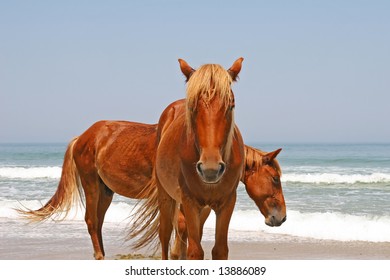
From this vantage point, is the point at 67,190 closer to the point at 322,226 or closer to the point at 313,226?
the point at 313,226

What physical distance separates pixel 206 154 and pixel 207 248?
16.6ft

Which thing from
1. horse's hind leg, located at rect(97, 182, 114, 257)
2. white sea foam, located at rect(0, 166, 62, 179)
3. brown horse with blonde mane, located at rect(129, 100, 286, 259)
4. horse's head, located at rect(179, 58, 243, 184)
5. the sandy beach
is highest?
horse's head, located at rect(179, 58, 243, 184)

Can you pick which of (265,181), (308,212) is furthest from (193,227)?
(308,212)

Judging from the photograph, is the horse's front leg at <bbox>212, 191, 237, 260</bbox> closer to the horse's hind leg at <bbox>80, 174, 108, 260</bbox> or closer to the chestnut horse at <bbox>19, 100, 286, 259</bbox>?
the chestnut horse at <bbox>19, 100, 286, 259</bbox>

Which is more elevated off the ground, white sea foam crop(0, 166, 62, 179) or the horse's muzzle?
the horse's muzzle

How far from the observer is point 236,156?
11.9 ft

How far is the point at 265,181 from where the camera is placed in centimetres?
576

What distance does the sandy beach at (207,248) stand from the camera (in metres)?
7.41

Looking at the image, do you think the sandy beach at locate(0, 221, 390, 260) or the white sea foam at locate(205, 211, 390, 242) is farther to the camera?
the white sea foam at locate(205, 211, 390, 242)

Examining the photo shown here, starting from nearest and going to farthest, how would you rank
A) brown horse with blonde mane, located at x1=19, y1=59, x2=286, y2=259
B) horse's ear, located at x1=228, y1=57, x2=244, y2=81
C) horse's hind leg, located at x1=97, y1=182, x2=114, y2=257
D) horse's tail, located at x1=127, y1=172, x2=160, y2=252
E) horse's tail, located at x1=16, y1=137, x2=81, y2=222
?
horse's ear, located at x1=228, y1=57, x2=244, y2=81
horse's tail, located at x1=127, y1=172, x2=160, y2=252
brown horse with blonde mane, located at x1=19, y1=59, x2=286, y2=259
horse's hind leg, located at x1=97, y1=182, x2=114, y2=257
horse's tail, located at x1=16, y1=137, x2=81, y2=222

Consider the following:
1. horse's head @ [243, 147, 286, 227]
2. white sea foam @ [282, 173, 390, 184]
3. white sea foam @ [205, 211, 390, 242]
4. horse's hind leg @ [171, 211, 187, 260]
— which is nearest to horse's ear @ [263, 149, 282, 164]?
horse's head @ [243, 147, 286, 227]

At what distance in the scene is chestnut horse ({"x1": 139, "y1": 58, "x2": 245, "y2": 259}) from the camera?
10.6 feet

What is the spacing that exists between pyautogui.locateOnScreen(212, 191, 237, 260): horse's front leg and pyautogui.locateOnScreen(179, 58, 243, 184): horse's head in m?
0.34

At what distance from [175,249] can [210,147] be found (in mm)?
2281
